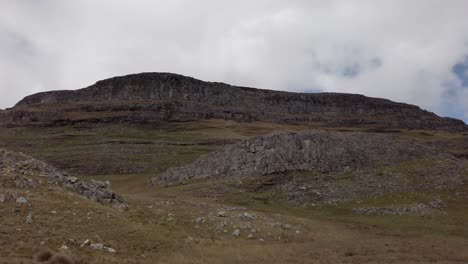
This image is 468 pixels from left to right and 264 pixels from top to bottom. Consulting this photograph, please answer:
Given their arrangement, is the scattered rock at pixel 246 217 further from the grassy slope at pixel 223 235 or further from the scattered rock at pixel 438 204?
the scattered rock at pixel 438 204

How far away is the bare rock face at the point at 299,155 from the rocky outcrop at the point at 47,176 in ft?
92.1

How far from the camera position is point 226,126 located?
166 m

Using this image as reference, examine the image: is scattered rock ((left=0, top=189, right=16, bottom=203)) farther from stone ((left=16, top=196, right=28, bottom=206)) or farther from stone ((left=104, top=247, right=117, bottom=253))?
stone ((left=104, top=247, right=117, bottom=253))

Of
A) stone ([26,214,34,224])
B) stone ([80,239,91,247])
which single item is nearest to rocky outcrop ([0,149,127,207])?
stone ([26,214,34,224])

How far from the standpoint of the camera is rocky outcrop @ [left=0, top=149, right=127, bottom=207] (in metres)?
32.7

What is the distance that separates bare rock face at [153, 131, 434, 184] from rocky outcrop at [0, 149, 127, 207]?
28079 millimetres

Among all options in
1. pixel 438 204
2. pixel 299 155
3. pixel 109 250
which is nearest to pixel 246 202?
pixel 299 155

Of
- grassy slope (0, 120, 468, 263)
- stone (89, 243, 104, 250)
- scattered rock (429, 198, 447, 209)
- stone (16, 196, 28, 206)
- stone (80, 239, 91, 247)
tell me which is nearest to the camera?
stone (89, 243, 104, 250)

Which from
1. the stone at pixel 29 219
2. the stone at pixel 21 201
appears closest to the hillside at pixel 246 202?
the stone at pixel 29 219

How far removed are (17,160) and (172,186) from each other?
3006 cm

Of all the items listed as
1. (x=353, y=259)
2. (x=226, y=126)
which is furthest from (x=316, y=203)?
(x=226, y=126)

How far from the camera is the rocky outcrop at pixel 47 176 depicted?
3272cm

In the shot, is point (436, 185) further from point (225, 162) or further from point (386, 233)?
point (225, 162)

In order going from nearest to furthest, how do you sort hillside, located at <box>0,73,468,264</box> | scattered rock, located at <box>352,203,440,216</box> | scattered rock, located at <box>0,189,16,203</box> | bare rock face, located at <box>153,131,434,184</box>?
hillside, located at <box>0,73,468,264</box>
scattered rock, located at <box>0,189,16,203</box>
scattered rock, located at <box>352,203,440,216</box>
bare rock face, located at <box>153,131,434,184</box>
